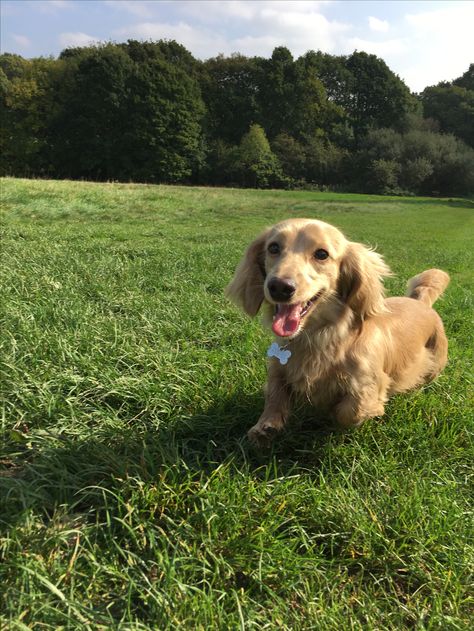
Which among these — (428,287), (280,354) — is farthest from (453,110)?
(280,354)

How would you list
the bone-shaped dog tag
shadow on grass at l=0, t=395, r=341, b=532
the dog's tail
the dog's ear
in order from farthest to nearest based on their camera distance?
the dog's tail < the dog's ear < the bone-shaped dog tag < shadow on grass at l=0, t=395, r=341, b=532

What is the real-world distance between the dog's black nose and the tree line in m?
42.9

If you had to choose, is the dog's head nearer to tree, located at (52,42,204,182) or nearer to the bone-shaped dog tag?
the bone-shaped dog tag

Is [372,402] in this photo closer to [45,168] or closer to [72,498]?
[72,498]

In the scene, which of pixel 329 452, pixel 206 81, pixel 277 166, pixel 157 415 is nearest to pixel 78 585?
pixel 157 415

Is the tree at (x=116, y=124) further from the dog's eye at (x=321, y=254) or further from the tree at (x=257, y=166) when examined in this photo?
the dog's eye at (x=321, y=254)

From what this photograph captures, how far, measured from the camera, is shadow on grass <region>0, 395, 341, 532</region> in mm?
1633

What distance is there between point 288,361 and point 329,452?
503 millimetres

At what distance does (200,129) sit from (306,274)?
4836 cm

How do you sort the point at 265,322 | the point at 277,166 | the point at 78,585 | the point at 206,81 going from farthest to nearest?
the point at 206,81
the point at 277,166
the point at 265,322
the point at 78,585

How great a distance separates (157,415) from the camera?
7.33 feet

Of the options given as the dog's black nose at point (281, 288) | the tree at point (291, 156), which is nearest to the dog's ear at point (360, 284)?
the dog's black nose at point (281, 288)

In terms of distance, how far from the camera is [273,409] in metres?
2.17

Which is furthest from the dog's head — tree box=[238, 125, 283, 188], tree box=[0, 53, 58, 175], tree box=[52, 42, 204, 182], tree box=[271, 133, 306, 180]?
tree box=[271, 133, 306, 180]
